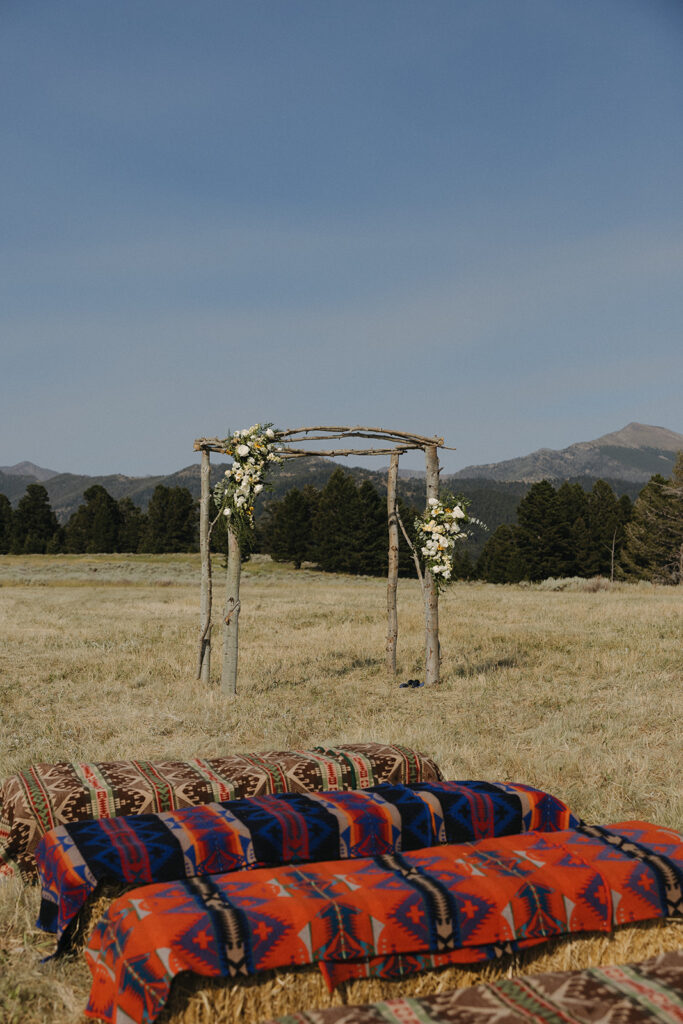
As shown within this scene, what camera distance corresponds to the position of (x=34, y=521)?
299 feet

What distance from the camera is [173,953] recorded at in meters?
3.56

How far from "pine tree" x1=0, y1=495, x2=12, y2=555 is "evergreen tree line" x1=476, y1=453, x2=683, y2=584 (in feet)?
172

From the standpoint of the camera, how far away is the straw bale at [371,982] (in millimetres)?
3666

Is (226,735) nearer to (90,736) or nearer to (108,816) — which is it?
(90,736)

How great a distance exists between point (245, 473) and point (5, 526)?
84.3 m

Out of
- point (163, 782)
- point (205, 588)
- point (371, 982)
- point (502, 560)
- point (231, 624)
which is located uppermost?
point (205, 588)

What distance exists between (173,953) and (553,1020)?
5.60 ft

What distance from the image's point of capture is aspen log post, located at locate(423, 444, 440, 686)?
1389 centimetres

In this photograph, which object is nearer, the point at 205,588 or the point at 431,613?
the point at 431,613

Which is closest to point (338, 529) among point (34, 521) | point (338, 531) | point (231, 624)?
point (338, 531)

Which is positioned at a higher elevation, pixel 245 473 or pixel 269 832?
pixel 245 473

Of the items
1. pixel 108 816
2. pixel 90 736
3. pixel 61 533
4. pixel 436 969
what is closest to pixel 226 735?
pixel 90 736

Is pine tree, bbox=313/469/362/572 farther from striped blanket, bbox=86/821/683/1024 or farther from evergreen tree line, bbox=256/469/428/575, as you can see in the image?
striped blanket, bbox=86/821/683/1024

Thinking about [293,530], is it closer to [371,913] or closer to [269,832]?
[269,832]
